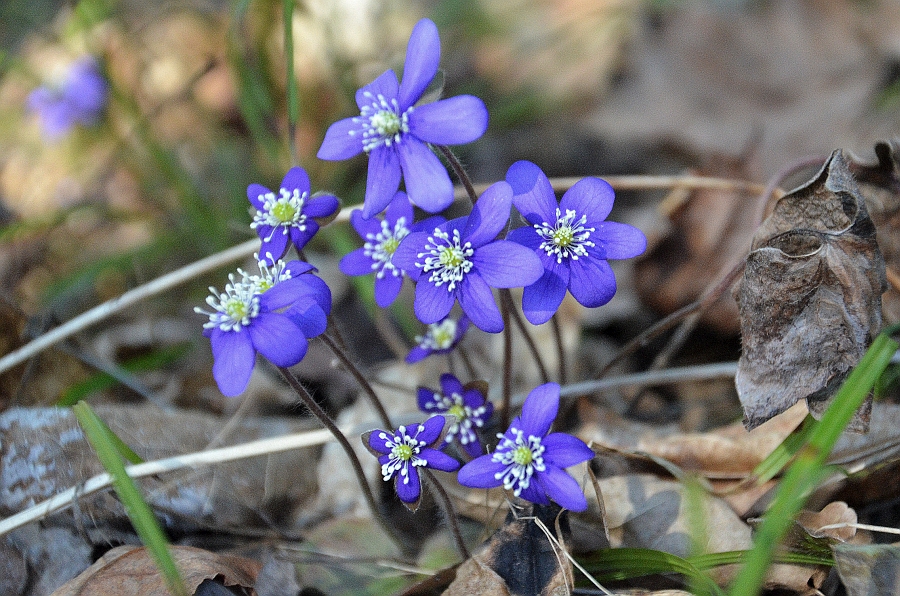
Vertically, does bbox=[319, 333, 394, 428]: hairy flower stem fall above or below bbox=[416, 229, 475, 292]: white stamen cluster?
below

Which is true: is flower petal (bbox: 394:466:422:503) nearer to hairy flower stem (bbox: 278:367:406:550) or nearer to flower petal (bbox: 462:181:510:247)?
hairy flower stem (bbox: 278:367:406:550)

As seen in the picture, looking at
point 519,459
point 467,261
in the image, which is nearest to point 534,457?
point 519,459

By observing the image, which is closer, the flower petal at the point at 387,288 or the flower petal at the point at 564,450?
the flower petal at the point at 564,450

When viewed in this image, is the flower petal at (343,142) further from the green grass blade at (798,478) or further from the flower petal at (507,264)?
the green grass blade at (798,478)

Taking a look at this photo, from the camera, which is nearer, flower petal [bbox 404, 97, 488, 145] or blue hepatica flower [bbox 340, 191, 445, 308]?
flower petal [bbox 404, 97, 488, 145]

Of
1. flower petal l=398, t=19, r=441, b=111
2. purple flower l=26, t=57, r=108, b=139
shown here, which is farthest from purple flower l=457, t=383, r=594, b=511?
purple flower l=26, t=57, r=108, b=139

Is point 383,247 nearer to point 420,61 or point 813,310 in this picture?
point 420,61

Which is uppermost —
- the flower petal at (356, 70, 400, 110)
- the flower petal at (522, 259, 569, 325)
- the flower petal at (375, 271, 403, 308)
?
the flower petal at (356, 70, 400, 110)

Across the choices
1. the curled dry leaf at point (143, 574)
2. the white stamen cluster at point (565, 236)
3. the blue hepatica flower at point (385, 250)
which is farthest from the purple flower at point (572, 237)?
A: the curled dry leaf at point (143, 574)
